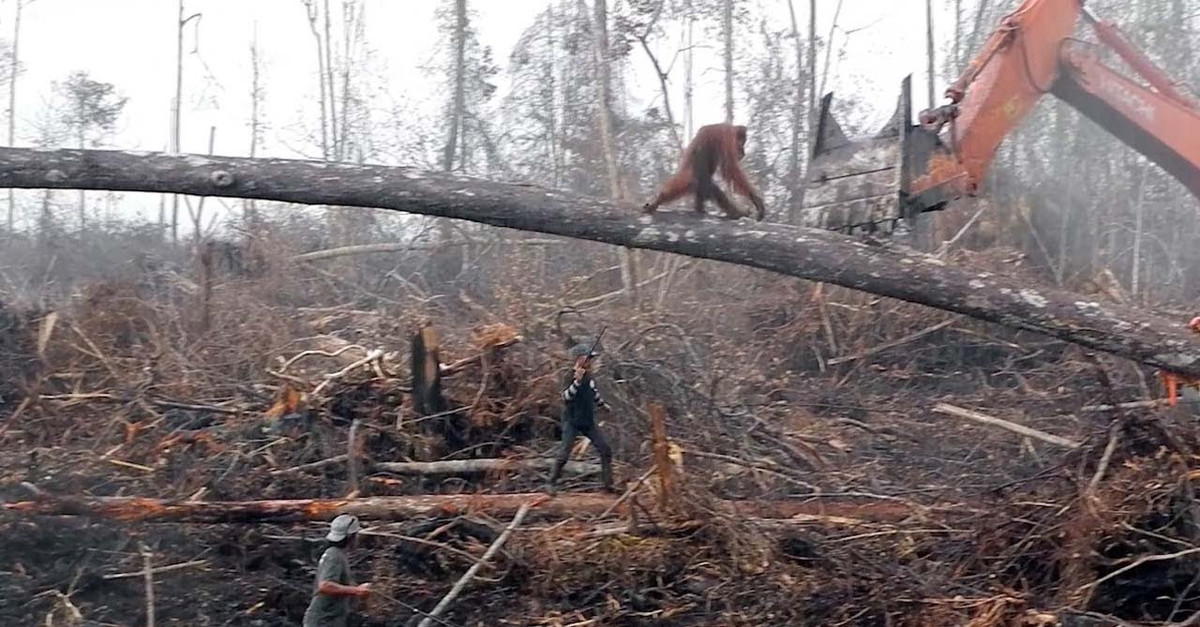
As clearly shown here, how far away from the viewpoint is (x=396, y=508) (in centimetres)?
718

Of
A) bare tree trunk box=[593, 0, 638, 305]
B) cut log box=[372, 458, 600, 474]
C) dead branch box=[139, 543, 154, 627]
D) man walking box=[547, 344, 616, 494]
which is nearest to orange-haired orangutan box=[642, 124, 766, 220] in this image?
man walking box=[547, 344, 616, 494]

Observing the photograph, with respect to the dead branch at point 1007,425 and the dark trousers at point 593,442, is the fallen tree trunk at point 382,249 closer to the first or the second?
the dead branch at point 1007,425

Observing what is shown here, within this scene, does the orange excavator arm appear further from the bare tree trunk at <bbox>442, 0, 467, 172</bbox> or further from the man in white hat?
the bare tree trunk at <bbox>442, 0, 467, 172</bbox>

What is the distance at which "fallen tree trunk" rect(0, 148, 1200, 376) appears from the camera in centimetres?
559

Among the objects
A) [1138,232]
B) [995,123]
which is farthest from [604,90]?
[995,123]

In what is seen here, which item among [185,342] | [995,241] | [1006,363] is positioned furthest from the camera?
[995,241]

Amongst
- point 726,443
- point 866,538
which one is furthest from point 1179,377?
point 726,443

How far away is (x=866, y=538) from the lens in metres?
6.87

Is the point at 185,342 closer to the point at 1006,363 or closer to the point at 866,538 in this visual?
the point at 866,538

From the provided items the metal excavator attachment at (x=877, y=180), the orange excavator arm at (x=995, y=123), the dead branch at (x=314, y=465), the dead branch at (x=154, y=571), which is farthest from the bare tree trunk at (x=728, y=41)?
the dead branch at (x=154, y=571)

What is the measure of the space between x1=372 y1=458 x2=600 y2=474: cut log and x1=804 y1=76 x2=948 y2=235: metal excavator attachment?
251cm

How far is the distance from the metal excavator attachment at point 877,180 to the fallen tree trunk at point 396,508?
1974 millimetres

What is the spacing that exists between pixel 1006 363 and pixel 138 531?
8.74 metres

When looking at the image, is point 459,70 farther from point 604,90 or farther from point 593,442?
point 593,442
